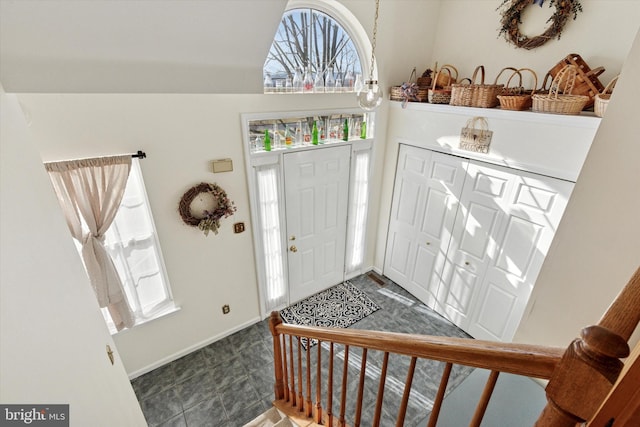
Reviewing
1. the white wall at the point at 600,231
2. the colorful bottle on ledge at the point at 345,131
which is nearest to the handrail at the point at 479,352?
the white wall at the point at 600,231

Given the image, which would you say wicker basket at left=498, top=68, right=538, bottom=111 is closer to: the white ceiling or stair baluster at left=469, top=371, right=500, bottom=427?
the white ceiling

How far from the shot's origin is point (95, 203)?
81.7 inches

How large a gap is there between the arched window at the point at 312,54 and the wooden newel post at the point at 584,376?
2.74 metres

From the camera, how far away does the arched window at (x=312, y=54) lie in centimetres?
265

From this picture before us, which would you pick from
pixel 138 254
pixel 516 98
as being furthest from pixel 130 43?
pixel 516 98

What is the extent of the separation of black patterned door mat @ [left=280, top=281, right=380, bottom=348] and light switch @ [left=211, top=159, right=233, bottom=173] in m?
1.93

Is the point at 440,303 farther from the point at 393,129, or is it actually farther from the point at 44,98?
the point at 44,98

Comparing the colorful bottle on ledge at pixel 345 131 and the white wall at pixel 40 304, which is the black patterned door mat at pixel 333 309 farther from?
the white wall at pixel 40 304

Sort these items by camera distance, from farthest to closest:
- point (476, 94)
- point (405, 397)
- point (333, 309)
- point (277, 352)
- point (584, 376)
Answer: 1. point (333, 309)
2. point (476, 94)
3. point (277, 352)
4. point (405, 397)
5. point (584, 376)

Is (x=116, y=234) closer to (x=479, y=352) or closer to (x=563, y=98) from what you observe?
(x=479, y=352)

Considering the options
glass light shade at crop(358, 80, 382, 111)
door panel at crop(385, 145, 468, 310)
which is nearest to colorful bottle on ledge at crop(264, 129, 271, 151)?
glass light shade at crop(358, 80, 382, 111)

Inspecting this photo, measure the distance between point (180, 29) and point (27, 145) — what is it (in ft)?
2.22

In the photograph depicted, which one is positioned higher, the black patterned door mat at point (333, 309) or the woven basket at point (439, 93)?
the woven basket at point (439, 93)

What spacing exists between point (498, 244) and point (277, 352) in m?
Answer: 2.28
